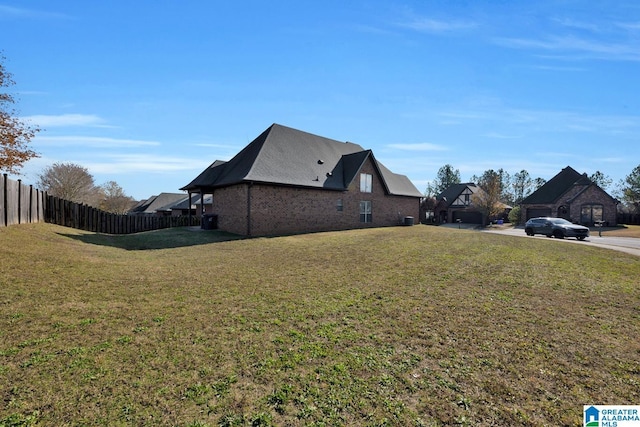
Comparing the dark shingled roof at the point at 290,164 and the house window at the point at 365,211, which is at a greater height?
the dark shingled roof at the point at 290,164

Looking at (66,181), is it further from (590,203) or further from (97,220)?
(590,203)

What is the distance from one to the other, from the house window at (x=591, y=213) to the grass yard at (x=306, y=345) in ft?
123

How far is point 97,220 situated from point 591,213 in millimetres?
53284

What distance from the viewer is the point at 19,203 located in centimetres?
1254

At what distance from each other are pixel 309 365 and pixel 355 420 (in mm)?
1106

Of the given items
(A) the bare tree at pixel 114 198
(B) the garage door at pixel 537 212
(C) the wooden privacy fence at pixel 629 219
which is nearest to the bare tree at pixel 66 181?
(A) the bare tree at pixel 114 198

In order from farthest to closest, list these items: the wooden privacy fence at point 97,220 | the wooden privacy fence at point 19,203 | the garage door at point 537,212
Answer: the garage door at point 537,212 < the wooden privacy fence at point 97,220 < the wooden privacy fence at point 19,203

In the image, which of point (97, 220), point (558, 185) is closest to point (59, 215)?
point (97, 220)

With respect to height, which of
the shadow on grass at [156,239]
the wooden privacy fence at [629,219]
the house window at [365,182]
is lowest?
the shadow on grass at [156,239]

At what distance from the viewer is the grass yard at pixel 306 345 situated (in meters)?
3.21

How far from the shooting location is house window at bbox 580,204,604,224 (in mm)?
37531

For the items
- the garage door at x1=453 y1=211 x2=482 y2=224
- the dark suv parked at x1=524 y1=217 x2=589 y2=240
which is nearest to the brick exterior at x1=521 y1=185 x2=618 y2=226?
the garage door at x1=453 y1=211 x2=482 y2=224

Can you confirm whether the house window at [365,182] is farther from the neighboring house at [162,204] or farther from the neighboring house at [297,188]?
the neighboring house at [162,204]

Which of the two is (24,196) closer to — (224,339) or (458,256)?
(224,339)
